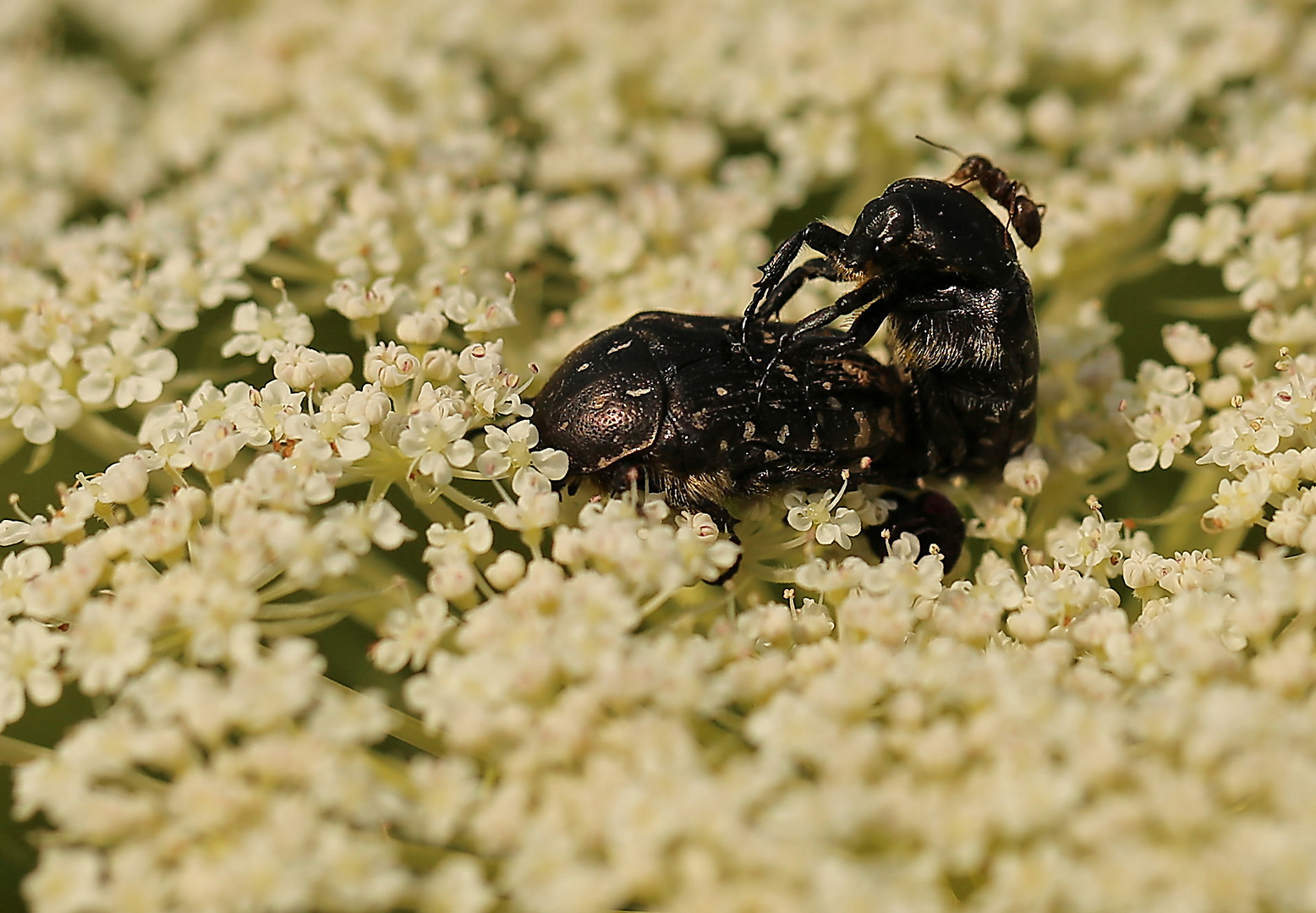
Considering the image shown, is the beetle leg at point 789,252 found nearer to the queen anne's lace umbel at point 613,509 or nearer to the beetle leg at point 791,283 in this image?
the beetle leg at point 791,283

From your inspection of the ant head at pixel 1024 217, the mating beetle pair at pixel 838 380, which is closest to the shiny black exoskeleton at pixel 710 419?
the mating beetle pair at pixel 838 380

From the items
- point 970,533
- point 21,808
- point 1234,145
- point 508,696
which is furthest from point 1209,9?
point 21,808

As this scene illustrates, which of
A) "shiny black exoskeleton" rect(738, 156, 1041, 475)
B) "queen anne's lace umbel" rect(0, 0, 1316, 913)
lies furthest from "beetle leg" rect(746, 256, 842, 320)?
"queen anne's lace umbel" rect(0, 0, 1316, 913)

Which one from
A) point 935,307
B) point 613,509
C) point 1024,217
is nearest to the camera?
point 613,509

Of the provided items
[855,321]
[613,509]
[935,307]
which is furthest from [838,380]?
[613,509]

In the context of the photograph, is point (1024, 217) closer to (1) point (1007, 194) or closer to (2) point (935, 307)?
(1) point (1007, 194)

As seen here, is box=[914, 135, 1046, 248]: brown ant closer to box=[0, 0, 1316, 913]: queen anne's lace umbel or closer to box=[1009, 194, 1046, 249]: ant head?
box=[1009, 194, 1046, 249]: ant head
